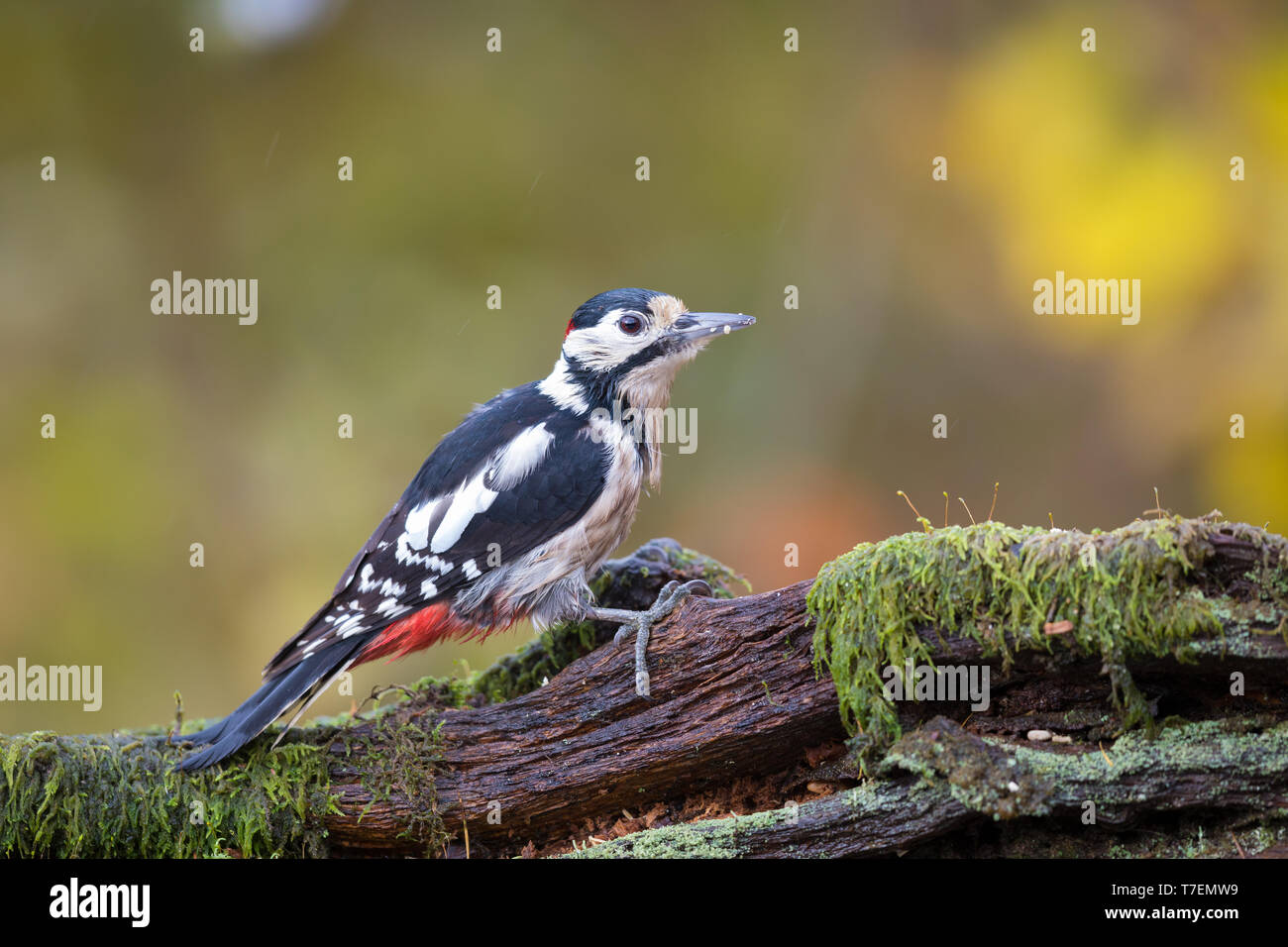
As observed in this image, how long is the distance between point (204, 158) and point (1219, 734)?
6339 mm

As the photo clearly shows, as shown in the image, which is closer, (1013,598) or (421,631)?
(1013,598)

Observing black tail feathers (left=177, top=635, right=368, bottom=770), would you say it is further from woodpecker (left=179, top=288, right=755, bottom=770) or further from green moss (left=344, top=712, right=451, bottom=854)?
green moss (left=344, top=712, right=451, bottom=854)

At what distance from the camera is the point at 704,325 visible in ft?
12.1

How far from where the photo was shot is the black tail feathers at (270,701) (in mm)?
2924

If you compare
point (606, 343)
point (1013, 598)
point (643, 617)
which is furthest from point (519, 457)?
point (1013, 598)

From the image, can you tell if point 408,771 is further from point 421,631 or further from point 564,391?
point 564,391

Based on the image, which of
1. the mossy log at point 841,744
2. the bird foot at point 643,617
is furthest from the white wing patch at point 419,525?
the bird foot at point 643,617

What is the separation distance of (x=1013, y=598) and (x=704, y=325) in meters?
1.59

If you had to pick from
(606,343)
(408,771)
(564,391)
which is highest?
(606,343)

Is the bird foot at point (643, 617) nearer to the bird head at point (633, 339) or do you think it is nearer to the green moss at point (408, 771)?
the green moss at point (408, 771)

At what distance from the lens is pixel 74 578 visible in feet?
20.3

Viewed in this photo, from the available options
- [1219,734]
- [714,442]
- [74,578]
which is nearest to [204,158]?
[74,578]

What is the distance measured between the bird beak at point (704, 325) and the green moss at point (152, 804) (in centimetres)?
180

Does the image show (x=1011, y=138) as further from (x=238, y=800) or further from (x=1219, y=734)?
(x=238, y=800)
